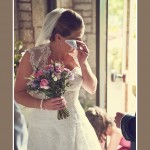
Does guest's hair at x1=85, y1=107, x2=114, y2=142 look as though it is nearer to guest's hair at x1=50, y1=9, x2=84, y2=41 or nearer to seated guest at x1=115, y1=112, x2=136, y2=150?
seated guest at x1=115, y1=112, x2=136, y2=150

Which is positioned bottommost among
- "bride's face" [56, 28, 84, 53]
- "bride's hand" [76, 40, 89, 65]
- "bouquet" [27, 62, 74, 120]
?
"bouquet" [27, 62, 74, 120]

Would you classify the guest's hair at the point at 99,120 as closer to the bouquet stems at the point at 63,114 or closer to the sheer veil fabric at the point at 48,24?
the bouquet stems at the point at 63,114

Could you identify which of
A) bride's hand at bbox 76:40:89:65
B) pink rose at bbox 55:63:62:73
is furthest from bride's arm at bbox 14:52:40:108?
bride's hand at bbox 76:40:89:65

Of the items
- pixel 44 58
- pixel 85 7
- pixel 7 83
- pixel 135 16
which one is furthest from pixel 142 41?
pixel 7 83

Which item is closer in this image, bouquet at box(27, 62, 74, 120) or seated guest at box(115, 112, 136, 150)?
seated guest at box(115, 112, 136, 150)

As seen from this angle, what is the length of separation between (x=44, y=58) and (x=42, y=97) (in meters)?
0.17

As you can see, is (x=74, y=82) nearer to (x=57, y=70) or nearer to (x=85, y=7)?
(x=57, y=70)

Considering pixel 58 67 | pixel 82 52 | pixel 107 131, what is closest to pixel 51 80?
pixel 58 67

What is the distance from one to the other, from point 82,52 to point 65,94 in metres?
0.20

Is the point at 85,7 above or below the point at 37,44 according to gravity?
above

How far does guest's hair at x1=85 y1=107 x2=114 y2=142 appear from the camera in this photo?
5.78 feet

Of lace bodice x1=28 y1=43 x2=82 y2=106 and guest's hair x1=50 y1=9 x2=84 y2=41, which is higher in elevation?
guest's hair x1=50 y1=9 x2=84 y2=41

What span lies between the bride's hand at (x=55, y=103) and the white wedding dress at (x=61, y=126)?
0.02 m

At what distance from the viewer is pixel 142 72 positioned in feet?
5.78
